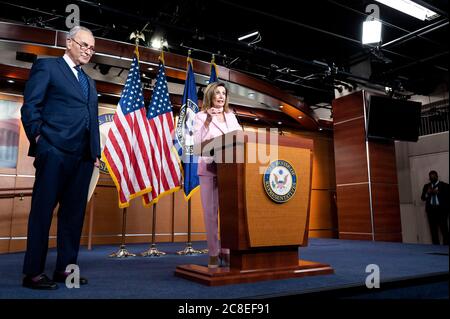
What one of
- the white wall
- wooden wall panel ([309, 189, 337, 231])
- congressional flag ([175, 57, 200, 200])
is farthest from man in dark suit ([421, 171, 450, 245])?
congressional flag ([175, 57, 200, 200])

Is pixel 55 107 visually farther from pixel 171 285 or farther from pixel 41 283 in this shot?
pixel 171 285

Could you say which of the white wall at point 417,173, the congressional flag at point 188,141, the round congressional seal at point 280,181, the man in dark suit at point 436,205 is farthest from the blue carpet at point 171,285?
the white wall at point 417,173

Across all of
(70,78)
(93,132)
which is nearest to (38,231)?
(93,132)

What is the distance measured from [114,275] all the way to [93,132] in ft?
3.55

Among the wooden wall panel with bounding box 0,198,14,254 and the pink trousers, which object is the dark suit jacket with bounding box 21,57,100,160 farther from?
the wooden wall panel with bounding box 0,198,14,254

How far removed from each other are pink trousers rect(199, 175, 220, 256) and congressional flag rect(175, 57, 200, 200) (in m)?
1.58

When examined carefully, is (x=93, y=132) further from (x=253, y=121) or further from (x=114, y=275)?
(x=253, y=121)

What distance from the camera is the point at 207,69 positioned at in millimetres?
5543

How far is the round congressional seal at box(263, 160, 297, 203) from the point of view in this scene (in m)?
2.23

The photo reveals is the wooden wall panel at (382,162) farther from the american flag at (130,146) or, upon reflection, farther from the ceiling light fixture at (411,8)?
the american flag at (130,146)

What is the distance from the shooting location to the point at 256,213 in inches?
86.0

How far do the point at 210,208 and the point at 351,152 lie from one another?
539cm

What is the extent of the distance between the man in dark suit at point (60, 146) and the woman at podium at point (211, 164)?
0.70 meters

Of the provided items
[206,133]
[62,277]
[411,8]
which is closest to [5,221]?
[62,277]
